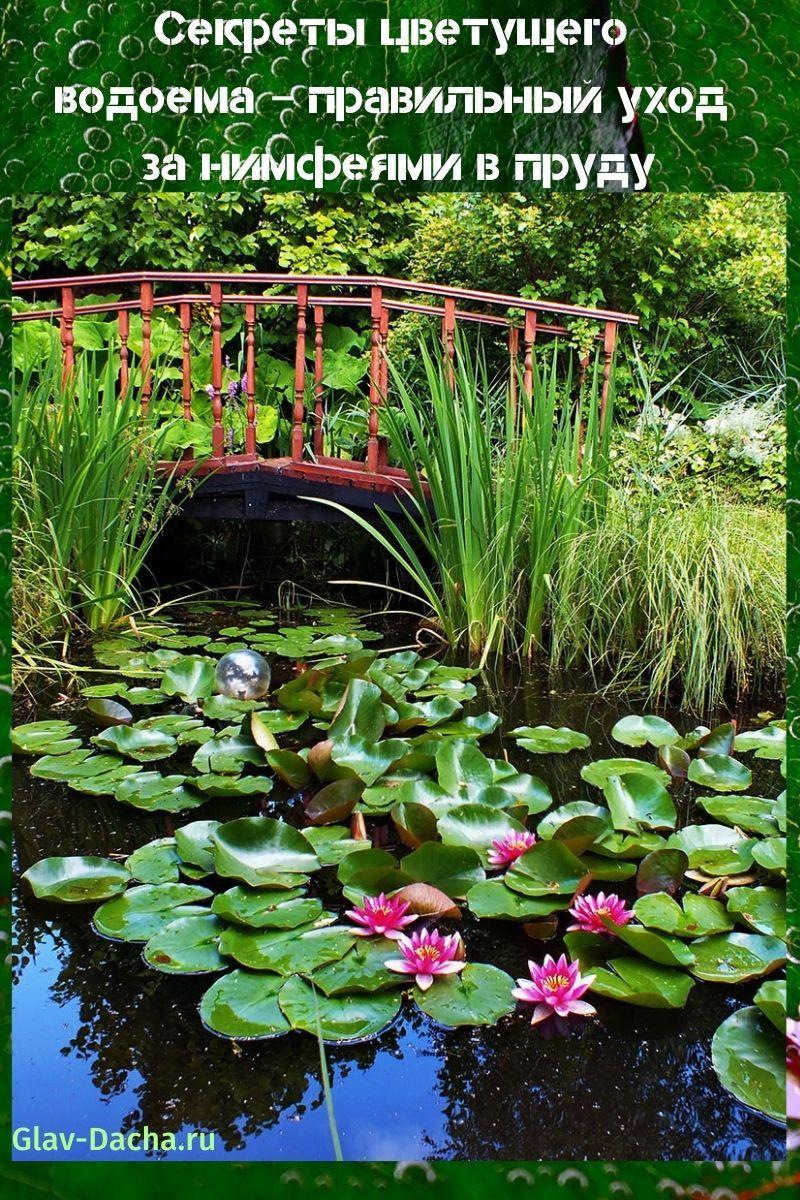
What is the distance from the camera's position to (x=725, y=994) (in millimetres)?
1082

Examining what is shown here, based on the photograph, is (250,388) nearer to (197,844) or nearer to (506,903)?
(197,844)

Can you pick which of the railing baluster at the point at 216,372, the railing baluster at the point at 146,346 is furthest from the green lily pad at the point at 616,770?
the railing baluster at the point at 216,372

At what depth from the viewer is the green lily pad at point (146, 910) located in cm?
117

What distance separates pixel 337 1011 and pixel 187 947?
24 cm

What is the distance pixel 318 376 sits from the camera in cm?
409

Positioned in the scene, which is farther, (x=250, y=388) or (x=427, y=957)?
(x=250, y=388)

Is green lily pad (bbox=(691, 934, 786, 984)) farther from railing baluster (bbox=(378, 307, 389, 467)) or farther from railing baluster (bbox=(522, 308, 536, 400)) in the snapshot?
railing baluster (bbox=(378, 307, 389, 467))

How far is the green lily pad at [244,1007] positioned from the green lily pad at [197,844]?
0.89ft

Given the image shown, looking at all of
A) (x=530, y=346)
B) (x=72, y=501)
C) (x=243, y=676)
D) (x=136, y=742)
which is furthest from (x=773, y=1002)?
(x=530, y=346)

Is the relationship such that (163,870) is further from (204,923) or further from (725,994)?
(725,994)

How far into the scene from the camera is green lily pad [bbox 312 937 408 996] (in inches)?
40.1

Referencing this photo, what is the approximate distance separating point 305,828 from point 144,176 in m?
1.06

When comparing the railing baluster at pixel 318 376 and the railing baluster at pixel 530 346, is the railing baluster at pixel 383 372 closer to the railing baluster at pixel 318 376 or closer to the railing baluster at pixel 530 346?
the railing baluster at pixel 318 376

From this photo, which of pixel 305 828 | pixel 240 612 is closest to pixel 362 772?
pixel 305 828
